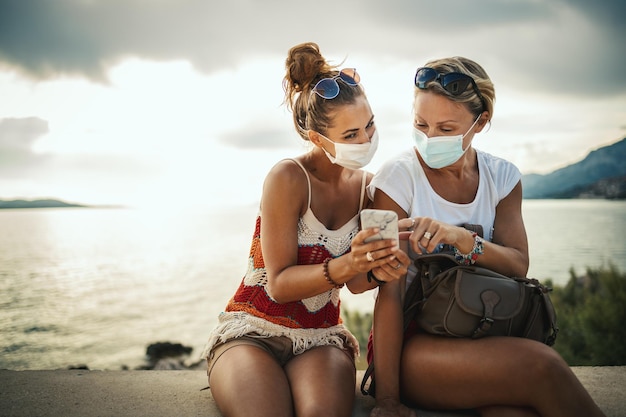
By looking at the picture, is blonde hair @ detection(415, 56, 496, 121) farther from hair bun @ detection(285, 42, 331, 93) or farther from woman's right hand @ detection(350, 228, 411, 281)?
woman's right hand @ detection(350, 228, 411, 281)

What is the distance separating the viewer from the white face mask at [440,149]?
9.58 ft

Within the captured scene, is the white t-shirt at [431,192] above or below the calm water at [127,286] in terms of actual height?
above

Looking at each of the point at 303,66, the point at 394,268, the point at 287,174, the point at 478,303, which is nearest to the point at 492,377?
the point at 478,303

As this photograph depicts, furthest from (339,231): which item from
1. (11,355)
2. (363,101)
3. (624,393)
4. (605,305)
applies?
(11,355)

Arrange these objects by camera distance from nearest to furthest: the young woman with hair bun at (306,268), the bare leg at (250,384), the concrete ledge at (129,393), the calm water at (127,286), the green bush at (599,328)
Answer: the bare leg at (250,384), the young woman with hair bun at (306,268), the concrete ledge at (129,393), the green bush at (599,328), the calm water at (127,286)

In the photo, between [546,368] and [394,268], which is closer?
[546,368]

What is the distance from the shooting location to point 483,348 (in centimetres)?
248

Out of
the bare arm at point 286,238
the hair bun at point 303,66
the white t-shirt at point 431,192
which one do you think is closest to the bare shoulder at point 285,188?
the bare arm at point 286,238

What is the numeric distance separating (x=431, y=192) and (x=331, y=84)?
2.84 feet

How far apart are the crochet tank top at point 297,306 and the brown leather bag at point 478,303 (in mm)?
564

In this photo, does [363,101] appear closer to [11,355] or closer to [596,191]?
[11,355]

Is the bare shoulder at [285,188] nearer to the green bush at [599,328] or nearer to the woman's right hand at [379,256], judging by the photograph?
the woman's right hand at [379,256]

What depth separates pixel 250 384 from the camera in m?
2.52

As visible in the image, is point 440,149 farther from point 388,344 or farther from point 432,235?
point 388,344
